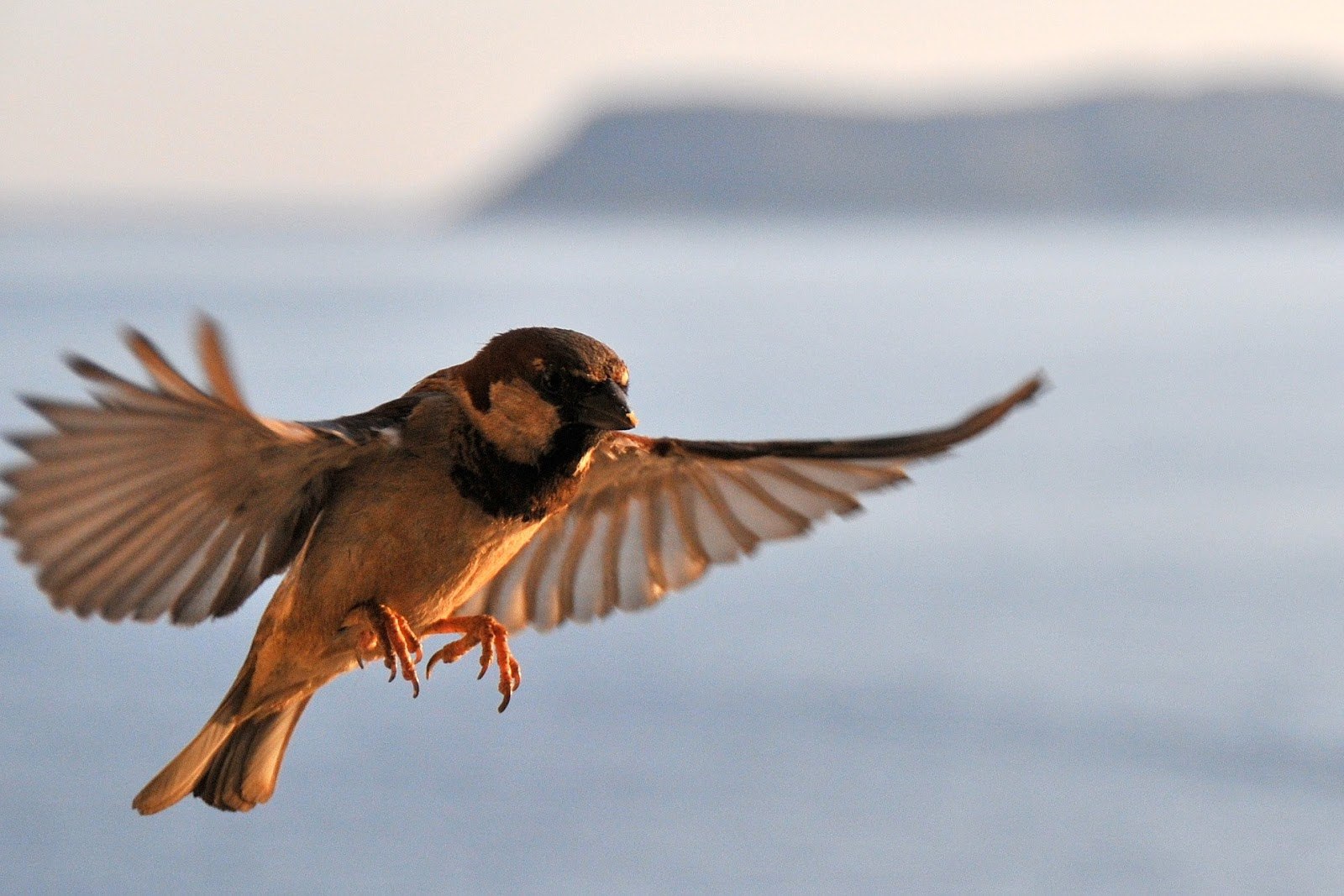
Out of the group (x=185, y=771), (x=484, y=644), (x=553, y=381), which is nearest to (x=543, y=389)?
(x=553, y=381)

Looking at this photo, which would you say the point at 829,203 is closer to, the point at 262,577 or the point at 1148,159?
the point at 1148,159

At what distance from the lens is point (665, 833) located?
12.3m

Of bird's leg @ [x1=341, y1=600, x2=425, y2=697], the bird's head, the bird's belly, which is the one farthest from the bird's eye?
bird's leg @ [x1=341, y1=600, x2=425, y2=697]

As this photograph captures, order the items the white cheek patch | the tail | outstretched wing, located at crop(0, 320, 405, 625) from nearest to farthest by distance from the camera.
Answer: outstretched wing, located at crop(0, 320, 405, 625)
the white cheek patch
the tail

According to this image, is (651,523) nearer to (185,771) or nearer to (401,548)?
(401,548)

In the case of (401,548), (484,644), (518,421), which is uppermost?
(518,421)

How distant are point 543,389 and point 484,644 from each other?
0.37 m

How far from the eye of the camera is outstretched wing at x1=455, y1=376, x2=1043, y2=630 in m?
2.08

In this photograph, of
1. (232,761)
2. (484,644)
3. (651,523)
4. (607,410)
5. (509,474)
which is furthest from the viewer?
(651,523)

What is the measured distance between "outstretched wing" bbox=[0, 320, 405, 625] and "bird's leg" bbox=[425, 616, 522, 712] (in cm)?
20

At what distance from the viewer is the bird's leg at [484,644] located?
6.19 feet

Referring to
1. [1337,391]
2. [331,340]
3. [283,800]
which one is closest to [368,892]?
[283,800]

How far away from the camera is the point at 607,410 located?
1.65m

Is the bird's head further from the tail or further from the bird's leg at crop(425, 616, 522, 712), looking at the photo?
the tail
